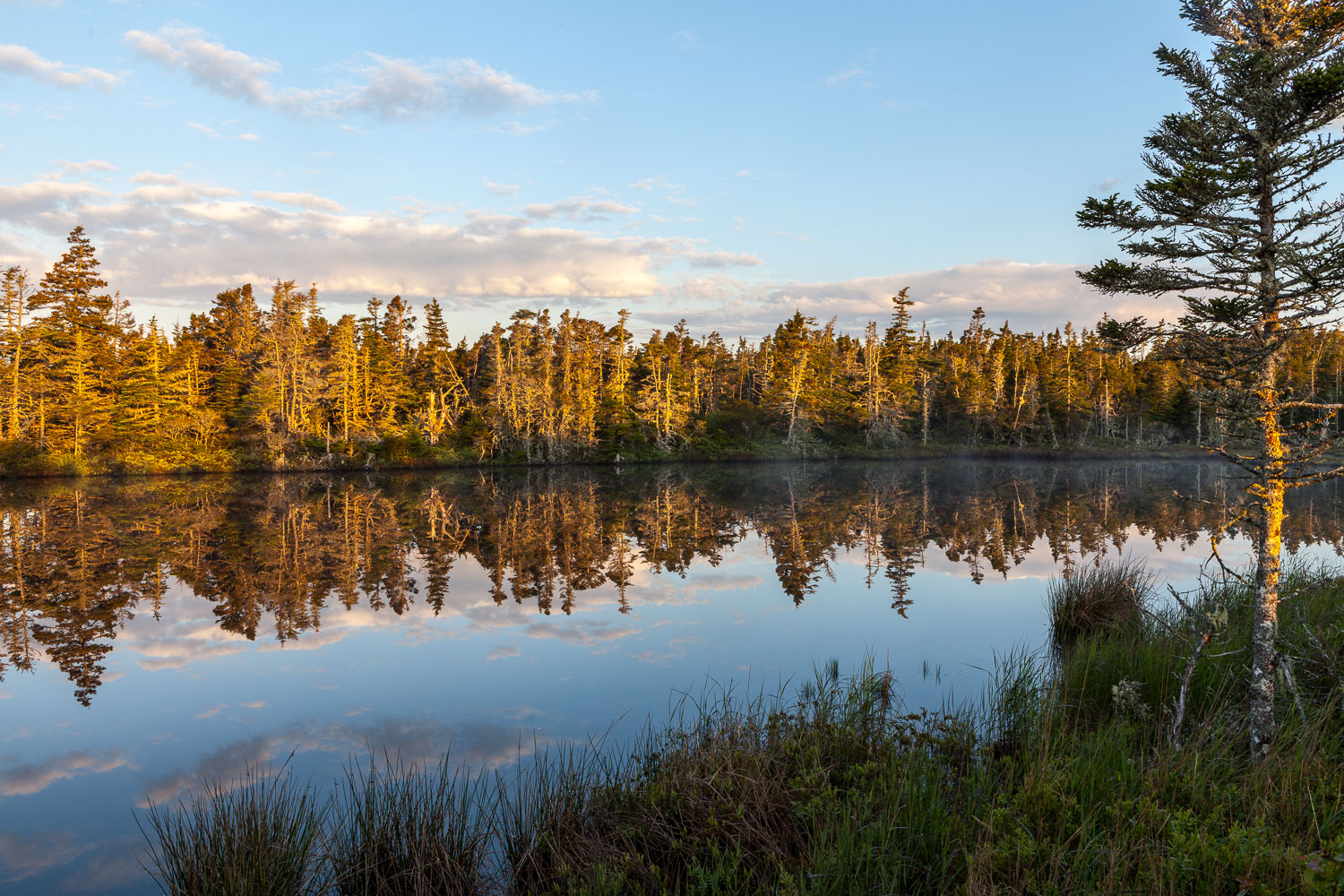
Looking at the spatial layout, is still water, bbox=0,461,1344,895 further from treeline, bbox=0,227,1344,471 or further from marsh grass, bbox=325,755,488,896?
treeline, bbox=0,227,1344,471

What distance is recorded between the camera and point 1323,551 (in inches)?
691

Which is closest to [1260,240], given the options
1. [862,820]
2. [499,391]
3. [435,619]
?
[862,820]

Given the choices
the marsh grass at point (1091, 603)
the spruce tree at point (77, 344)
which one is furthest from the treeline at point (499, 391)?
the marsh grass at point (1091, 603)

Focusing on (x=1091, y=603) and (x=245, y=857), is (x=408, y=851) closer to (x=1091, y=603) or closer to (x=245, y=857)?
(x=245, y=857)

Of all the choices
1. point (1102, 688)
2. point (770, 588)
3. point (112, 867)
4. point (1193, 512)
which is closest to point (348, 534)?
point (770, 588)

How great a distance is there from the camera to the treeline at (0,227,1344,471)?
47.3 m

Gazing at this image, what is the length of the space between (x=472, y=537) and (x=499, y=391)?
118ft

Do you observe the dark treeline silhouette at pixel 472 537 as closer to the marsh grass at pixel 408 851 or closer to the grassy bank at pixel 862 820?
the grassy bank at pixel 862 820

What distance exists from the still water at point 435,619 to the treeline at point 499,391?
71.2 ft

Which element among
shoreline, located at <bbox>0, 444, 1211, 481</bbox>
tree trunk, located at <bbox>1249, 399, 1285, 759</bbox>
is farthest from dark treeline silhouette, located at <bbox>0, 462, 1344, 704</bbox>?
shoreline, located at <bbox>0, 444, 1211, 481</bbox>

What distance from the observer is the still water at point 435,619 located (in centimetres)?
758

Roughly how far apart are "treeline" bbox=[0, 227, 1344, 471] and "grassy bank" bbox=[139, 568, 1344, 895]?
52.0 m

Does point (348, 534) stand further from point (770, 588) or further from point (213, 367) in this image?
point (213, 367)

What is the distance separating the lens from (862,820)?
4613 mm
